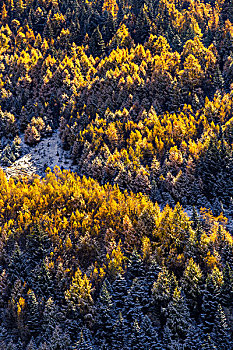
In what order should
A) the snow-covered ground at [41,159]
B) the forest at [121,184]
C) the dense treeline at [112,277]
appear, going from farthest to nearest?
1. the snow-covered ground at [41,159]
2. the forest at [121,184]
3. the dense treeline at [112,277]

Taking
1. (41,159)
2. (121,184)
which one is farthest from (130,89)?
(121,184)

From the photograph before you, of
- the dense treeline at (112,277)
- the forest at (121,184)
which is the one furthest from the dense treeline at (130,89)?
the dense treeline at (112,277)

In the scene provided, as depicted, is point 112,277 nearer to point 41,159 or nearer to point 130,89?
point 41,159

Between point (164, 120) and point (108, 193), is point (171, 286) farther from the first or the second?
point (164, 120)

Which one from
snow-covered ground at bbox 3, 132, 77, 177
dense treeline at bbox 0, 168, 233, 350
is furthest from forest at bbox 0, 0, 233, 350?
snow-covered ground at bbox 3, 132, 77, 177

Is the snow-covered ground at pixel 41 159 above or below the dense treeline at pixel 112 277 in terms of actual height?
above

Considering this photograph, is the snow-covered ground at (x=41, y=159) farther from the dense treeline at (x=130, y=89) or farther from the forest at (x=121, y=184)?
the dense treeline at (x=130, y=89)
